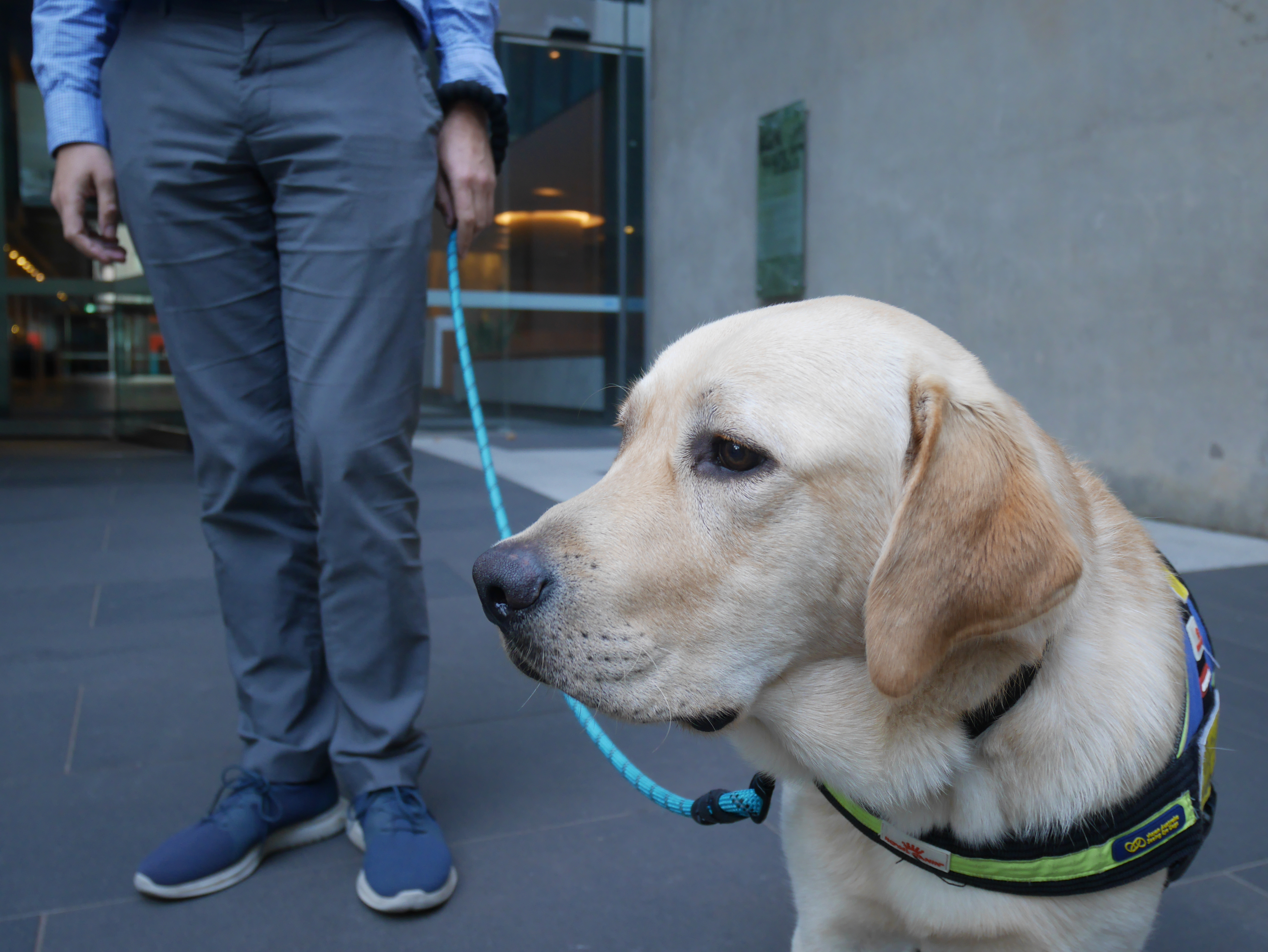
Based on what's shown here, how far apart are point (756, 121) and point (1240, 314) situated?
228 inches

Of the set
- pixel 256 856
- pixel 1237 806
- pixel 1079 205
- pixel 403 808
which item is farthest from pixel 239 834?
pixel 1079 205

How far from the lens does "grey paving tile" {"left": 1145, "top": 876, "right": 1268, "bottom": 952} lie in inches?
69.8

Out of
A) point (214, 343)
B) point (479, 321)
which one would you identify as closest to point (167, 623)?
point (214, 343)

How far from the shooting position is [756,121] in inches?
384

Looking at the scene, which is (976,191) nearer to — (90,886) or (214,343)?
(214,343)

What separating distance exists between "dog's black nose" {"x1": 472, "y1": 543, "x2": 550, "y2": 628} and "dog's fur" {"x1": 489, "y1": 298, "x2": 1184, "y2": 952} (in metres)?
0.02

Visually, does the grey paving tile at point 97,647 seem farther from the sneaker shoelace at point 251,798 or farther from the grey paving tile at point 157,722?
the sneaker shoelace at point 251,798

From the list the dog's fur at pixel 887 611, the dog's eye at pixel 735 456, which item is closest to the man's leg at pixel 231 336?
the dog's fur at pixel 887 611

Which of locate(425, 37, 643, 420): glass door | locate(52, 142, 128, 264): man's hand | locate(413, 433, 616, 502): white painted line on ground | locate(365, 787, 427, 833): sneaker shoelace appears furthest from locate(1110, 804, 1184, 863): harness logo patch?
locate(425, 37, 643, 420): glass door

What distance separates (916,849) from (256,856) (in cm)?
143

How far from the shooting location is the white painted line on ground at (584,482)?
4.77 m

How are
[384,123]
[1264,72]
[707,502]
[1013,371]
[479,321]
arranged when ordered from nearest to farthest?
1. [707,502]
2. [384,123]
3. [1264,72]
4. [1013,371]
5. [479,321]

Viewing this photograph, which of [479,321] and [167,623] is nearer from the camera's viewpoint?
[167,623]

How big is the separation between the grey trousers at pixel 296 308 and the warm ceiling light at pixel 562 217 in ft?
35.4
